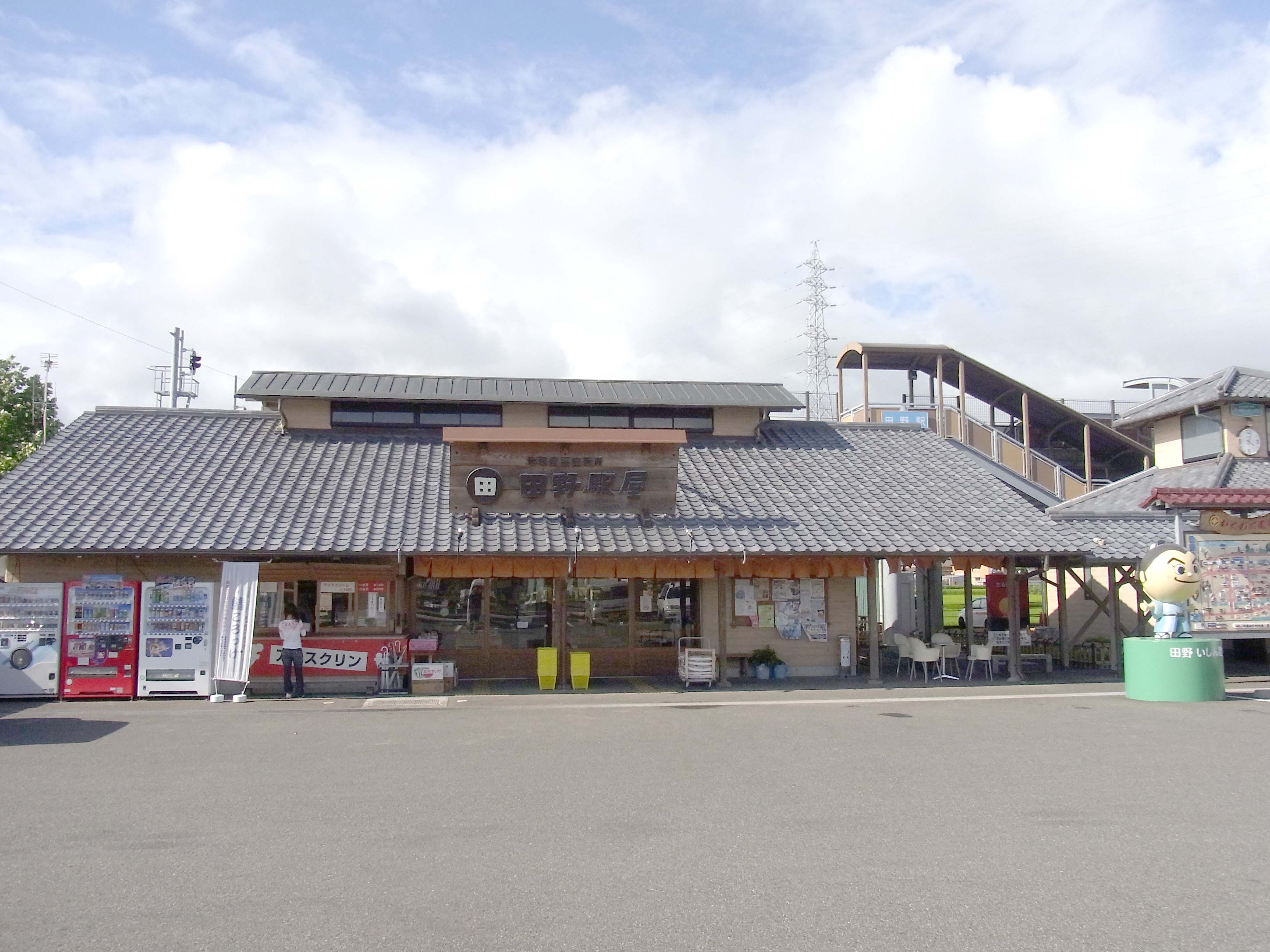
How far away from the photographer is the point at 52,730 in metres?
12.6

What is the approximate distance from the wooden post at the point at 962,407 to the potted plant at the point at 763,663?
1115 cm

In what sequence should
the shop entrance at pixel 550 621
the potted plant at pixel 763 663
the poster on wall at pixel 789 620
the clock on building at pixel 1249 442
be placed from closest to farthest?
1. the shop entrance at pixel 550 621
2. the potted plant at pixel 763 663
3. the poster on wall at pixel 789 620
4. the clock on building at pixel 1249 442

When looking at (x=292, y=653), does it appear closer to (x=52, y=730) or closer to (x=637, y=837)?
(x=52, y=730)

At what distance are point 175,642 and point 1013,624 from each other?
1448 centimetres

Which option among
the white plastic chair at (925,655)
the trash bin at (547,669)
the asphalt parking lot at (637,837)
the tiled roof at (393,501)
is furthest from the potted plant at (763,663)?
the asphalt parking lot at (637,837)

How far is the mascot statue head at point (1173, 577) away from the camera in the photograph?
15.7 meters

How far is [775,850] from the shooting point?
696cm

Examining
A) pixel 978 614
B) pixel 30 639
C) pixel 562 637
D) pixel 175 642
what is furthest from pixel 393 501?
pixel 978 614

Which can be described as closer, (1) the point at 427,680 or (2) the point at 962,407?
(1) the point at 427,680

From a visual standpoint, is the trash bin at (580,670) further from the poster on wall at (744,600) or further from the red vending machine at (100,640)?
the red vending machine at (100,640)

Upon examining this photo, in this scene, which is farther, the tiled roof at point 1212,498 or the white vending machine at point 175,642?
the tiled roof at point 1212,498

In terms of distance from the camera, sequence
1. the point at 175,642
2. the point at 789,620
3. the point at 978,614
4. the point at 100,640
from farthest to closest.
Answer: the point at 978,614 < the point at 789,620 < the point at 175,642 < the point at 100,640

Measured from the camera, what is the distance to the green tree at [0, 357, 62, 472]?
109ft

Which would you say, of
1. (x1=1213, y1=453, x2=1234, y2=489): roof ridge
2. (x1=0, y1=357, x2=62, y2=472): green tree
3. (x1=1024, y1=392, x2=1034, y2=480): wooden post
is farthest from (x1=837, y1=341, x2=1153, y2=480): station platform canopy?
(x1=0, y1=357, x2=62, y2=472): green tree
